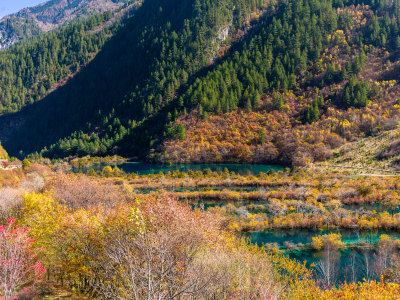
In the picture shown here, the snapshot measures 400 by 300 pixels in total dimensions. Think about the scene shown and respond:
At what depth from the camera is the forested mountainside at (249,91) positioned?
9681 centimetres

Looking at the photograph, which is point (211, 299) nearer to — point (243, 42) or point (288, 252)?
point (288, 252)

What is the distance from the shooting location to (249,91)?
387ft

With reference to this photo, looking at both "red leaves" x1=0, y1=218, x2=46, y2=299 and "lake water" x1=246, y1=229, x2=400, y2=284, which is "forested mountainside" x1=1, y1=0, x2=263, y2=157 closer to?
"lake water" x1=246, y1=229, x2=400, y2=284

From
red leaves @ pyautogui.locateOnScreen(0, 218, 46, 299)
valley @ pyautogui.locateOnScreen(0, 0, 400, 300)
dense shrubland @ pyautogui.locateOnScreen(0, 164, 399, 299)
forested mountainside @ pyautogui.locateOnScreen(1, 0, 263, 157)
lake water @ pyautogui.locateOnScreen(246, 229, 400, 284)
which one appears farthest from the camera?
forested mountainside @ pyautogui.locateOnScreen(1, 0, 263, 157)

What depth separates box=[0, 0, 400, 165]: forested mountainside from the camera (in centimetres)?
9681

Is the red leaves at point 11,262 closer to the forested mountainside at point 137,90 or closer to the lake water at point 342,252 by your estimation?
the lake water at point 342,252

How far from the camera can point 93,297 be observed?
15.7 metres

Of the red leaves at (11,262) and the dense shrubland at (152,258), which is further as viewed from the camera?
the dense shrubland at (152,258)

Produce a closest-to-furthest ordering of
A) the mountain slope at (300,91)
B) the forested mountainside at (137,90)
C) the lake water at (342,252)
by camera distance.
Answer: the lake water at (342,252) → the mountain slope at (300,91) → the forested mountainside at (137,90)

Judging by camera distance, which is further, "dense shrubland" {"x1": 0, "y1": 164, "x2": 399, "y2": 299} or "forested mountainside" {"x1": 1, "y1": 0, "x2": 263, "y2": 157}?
"forested mountainside" {"x1": 1, "y1": 0, "x2": 263, "y2": 157}

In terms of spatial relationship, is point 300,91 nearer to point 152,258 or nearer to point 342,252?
point 342,252

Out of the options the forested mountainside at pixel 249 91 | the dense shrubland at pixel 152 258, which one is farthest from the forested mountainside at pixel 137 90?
the dense shrubland at pixel 152 258

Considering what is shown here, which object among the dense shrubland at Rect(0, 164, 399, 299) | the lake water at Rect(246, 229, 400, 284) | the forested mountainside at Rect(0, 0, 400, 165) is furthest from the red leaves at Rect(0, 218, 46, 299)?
the forested mountainside at Rect(0, 0, 400, 165)

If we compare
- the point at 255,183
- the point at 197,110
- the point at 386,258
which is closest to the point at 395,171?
the point at 255,183
